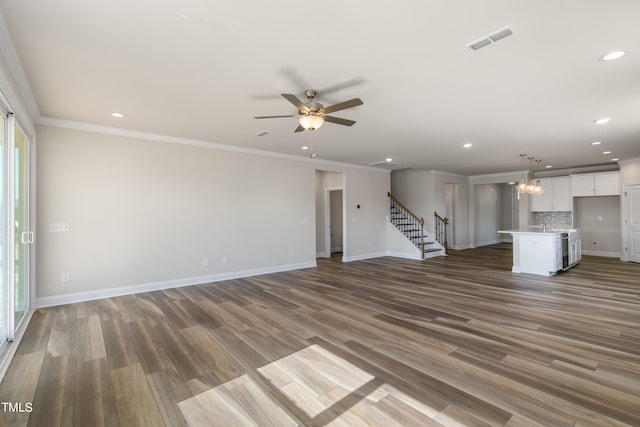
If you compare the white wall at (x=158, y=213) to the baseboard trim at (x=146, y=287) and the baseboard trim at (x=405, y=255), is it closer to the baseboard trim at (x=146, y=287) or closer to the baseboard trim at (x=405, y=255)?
the baseboard trim at (x=146, y=287)

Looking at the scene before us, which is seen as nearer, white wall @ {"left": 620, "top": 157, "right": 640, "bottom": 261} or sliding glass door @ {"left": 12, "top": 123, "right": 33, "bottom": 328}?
sliding glass door @ {"left": 12, "top": 123, "right": 33, "bottom": 328}

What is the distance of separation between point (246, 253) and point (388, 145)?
3.81 meters

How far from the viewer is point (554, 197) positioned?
9414 millimetres

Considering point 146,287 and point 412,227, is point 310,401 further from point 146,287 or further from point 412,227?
point 412,227

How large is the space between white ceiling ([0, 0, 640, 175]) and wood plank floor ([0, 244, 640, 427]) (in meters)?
2.78

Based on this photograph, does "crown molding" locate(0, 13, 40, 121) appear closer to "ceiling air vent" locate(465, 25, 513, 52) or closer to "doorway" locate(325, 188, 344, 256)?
"ceiling air vent" locate(465, 25, 513, 52)

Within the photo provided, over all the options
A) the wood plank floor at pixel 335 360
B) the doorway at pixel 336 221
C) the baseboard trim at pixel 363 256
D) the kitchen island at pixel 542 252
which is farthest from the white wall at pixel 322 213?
the kitchen island at pixel 542 252

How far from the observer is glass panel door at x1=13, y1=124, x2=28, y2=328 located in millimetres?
3605

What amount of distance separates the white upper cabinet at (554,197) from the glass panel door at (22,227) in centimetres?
1236

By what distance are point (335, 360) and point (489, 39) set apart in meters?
3.09

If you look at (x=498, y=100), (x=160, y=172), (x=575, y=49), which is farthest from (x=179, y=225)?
(x=575, y=49)

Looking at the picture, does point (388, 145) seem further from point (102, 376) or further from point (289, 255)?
point (102, 376)

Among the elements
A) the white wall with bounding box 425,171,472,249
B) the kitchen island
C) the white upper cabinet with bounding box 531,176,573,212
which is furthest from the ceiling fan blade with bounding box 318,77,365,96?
the white upper cabinet with bounding box 531,176,573,212

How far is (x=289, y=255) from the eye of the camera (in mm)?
7207
